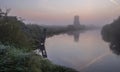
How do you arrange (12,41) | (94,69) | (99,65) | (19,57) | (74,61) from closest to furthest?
(19,57)
(12,41)
(94,69)
(99,65)
(74,61)

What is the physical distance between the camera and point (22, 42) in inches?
635

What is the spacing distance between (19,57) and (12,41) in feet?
15.3

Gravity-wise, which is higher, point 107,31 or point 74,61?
point 74,61

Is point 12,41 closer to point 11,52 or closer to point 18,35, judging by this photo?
point 18,35

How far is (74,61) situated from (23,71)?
1948 centimetres

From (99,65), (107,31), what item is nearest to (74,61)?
(99,65)

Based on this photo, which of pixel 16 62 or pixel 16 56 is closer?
pixel 16 62

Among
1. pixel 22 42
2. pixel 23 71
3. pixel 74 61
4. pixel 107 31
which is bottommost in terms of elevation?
pixel 107 31

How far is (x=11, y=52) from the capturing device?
1139 centimetres

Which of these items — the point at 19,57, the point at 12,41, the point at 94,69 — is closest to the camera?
the point at 19,57

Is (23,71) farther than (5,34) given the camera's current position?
No

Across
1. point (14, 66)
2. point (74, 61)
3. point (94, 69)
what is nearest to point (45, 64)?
point (14, 66)

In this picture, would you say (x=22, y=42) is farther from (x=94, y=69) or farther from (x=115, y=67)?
(x=115, y=67)

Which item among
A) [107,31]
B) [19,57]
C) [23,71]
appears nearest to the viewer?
[23,71]
